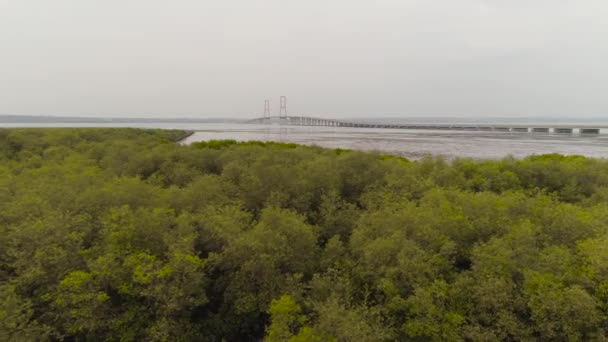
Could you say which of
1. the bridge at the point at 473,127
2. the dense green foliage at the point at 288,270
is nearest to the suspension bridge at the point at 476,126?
the bridge at the point at 473,127

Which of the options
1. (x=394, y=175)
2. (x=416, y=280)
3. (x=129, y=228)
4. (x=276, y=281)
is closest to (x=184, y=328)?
(x=276, y=281)

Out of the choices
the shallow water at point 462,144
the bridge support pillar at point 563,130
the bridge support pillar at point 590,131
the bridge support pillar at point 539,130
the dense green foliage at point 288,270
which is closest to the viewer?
the dense green foliage at point 288,270

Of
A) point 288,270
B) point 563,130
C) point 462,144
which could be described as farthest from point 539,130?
point 288,270

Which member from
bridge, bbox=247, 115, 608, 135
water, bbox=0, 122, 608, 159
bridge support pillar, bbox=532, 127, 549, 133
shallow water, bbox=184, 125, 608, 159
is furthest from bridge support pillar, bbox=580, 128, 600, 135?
shallow water, bbox=184, 125, 608, 159

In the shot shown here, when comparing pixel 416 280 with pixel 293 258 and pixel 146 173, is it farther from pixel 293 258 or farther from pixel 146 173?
pixel 146 173

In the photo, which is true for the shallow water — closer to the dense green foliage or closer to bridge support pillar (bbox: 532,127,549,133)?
bridge support pillar (bbox: 532,127,549,133)

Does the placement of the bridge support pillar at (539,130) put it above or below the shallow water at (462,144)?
above

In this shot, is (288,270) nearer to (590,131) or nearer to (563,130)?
(563,130)

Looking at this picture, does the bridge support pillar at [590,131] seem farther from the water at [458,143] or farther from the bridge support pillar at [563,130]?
the water at [458,143]
